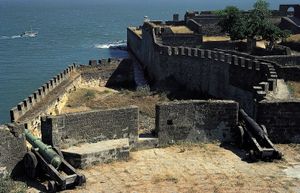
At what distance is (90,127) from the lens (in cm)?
1255

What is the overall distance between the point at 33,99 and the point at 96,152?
12.4 meters

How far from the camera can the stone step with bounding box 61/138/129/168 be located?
11.8 m

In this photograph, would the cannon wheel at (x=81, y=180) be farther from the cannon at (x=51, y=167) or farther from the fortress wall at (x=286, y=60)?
the fortress wall at (x=286, y=60)

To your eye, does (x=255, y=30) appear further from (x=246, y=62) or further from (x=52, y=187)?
(x=52, y=187)

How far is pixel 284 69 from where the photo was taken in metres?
22.1

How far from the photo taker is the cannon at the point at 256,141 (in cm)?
1230

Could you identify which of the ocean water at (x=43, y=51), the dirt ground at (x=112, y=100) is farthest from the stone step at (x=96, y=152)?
the ocean water at (x=43, y=51)

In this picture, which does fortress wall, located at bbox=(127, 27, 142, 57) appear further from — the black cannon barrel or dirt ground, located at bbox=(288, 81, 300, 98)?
the black cannon barrel

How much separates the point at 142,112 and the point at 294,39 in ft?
51.3

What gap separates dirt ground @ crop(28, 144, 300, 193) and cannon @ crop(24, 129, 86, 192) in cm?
25

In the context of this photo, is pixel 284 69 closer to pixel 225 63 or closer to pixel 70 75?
pixel 225 63

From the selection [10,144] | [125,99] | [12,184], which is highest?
[10,144]

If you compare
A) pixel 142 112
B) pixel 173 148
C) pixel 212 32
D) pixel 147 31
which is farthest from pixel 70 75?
pixel 173 148

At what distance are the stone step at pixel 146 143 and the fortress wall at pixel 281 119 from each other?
2.87 m
